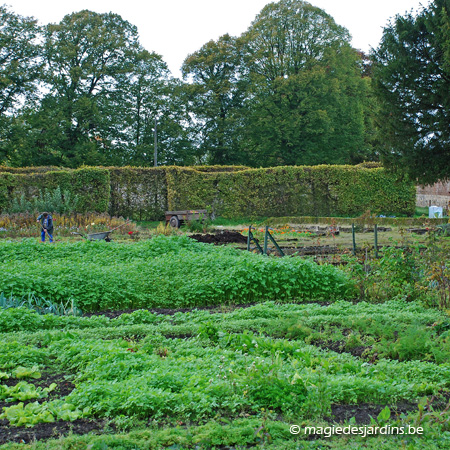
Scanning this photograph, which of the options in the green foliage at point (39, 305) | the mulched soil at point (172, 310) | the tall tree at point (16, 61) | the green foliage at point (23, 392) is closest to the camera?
the green foliage at point (23, 392)

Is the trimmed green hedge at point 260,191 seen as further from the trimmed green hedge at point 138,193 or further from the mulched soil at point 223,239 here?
the mulched soil at point 223,239

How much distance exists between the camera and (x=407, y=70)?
1769 cm

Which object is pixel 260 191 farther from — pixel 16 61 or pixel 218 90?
pixel 16 61

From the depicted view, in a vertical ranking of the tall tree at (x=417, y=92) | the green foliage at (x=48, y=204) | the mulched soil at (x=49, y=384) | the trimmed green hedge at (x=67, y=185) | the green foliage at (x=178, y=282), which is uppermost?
the tall tree at (x=417, y=92)

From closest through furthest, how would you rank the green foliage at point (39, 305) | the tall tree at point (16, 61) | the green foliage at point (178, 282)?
the green foliage at point (39, 305) → the green foliage at point (178, 282) → the tall tree at point (16, 61)

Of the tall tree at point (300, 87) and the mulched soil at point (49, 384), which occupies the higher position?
the tall tree at point (300, 87)

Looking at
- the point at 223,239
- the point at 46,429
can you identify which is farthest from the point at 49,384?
the point at 223,239

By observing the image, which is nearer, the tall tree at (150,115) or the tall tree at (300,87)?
the tall tree at (300,87)

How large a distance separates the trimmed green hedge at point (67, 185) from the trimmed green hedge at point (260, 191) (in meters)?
1.49

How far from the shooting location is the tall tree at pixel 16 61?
33.3 m

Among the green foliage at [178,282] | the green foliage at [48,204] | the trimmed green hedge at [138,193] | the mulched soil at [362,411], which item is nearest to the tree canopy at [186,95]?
the trimmed green hedge at [138,193]

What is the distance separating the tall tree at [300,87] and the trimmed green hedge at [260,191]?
9.90 meters

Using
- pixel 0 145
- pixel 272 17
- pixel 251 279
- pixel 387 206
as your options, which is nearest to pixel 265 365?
pixel 251 279

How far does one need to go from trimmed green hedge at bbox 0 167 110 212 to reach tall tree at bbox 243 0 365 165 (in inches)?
654
